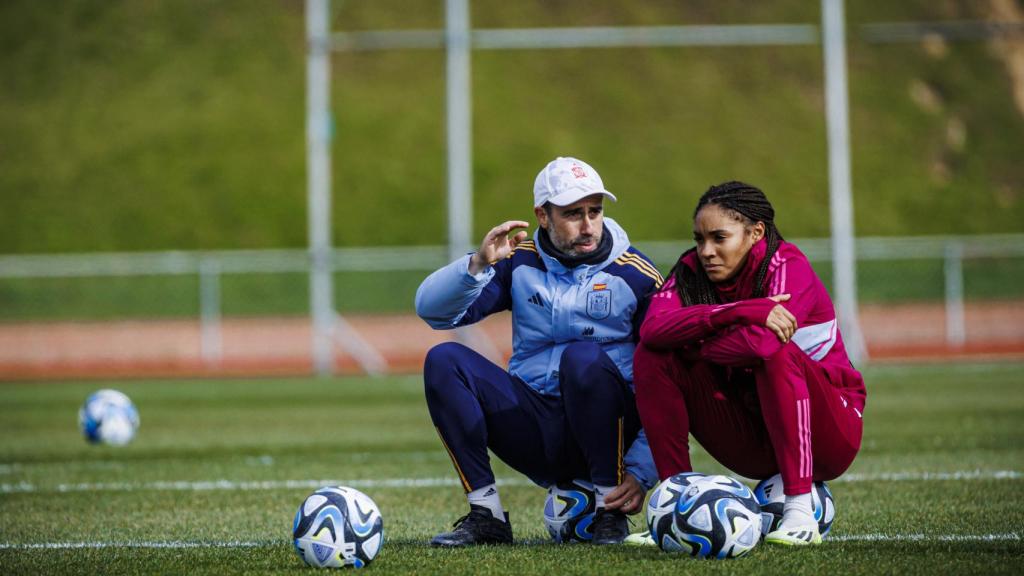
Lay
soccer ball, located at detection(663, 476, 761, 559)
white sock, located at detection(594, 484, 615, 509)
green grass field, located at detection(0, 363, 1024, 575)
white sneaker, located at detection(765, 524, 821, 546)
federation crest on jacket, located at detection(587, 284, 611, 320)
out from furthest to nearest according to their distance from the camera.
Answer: federation crest on jacket, located at detection(587, 284, 611, 320) → white sock, located at detection(594, 484, 615, 509) → white sneaker, located at detection(765, 524, 821, 546) → green grass field, located at detection(0, 363, 1024, 575) → soccer ball, located at detection(663, 476, 761, 559)

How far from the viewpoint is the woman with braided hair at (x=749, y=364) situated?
483cm

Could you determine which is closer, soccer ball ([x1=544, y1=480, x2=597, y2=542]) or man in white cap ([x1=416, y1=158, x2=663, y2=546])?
man in white cap ([x1=416, y1=158, x2=663, y2=546])

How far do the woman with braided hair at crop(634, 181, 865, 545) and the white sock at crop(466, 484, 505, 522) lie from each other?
2.22 feet

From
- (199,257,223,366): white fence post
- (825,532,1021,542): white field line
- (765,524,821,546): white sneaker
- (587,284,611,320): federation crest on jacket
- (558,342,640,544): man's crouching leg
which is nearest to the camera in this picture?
(765,524,821,546): white sneaker

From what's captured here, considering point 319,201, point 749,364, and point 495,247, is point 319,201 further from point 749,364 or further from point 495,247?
point 749,364

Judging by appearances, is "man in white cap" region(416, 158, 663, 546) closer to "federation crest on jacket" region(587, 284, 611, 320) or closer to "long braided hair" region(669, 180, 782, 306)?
"federation crest on jacket" region(587, 284, 611, 320)

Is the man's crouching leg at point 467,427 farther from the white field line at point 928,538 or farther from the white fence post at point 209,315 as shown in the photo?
the white fence post at point 209,315

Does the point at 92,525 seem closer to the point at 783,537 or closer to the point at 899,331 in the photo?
the point at 783,537

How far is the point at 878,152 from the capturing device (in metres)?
42.2

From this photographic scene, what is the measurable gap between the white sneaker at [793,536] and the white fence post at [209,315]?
19.2 metres

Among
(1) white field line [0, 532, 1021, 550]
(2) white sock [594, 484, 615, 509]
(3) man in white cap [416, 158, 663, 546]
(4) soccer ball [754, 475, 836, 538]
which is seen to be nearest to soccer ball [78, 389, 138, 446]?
(1) white field line [0, 532, 1021, 550]

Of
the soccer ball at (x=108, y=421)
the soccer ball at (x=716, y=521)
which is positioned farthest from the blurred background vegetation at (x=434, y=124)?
the soccer ball at (x=716, y=521)

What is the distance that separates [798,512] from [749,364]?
57cm

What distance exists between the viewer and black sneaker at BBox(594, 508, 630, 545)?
5.21 meters
